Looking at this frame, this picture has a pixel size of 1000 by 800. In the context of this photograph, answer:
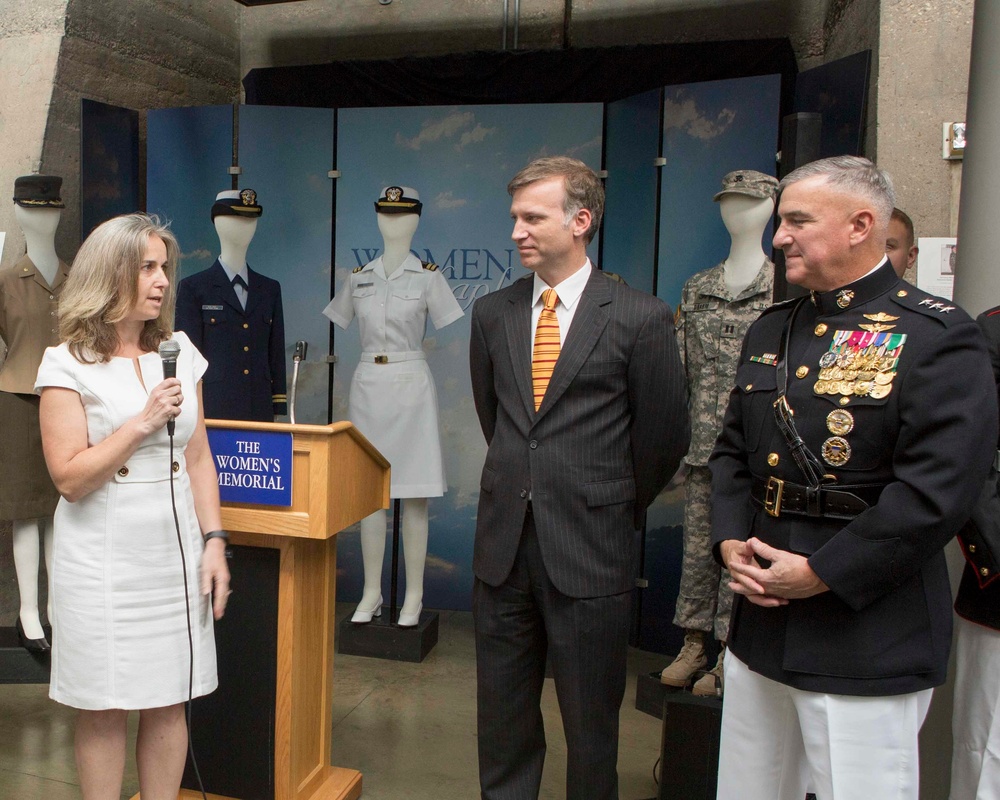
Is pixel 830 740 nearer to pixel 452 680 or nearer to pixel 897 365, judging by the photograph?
pixel 897 365

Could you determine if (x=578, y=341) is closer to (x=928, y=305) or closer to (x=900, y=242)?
(x=928, y=305)

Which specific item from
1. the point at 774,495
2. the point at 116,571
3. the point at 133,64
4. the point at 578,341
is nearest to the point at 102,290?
the point at 116,571

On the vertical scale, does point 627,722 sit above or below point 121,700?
below

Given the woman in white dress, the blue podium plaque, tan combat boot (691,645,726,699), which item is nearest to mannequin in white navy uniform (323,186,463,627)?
tan combat boot (691,645,726,699)

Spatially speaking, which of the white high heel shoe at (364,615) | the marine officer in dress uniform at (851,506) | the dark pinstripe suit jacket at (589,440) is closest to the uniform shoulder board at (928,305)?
the marine officer in dress uniform at (851,506)

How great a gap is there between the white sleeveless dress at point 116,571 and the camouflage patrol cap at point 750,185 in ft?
7.35

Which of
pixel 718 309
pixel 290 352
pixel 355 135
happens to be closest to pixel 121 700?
pixel 718 309

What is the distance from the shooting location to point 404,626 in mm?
4047

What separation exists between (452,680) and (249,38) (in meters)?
4.29

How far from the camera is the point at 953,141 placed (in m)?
3.06

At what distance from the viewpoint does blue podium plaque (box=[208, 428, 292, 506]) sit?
235 cm

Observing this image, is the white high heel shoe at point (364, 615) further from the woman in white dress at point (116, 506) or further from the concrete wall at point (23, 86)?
the concrete wall at point (23, 86)

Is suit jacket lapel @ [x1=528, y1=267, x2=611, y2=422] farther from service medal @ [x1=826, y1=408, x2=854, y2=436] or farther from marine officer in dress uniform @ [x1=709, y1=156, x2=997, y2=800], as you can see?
service medal @ [x1=826, y1=408, x2=854, y2=436]

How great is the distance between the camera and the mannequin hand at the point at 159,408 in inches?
74.0
